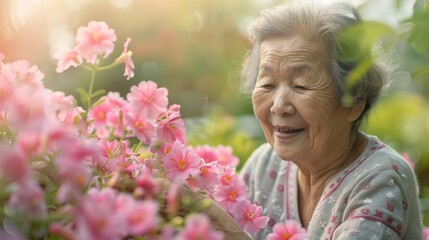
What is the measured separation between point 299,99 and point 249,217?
0.37m

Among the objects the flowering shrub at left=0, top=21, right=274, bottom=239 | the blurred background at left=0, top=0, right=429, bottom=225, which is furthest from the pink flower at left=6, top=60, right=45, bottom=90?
the blurred background at left=0, top=0, right=429, bottom=225

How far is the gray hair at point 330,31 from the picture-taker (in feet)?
6.75

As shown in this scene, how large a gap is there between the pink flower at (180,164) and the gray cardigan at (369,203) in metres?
0.44

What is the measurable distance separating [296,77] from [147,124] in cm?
56

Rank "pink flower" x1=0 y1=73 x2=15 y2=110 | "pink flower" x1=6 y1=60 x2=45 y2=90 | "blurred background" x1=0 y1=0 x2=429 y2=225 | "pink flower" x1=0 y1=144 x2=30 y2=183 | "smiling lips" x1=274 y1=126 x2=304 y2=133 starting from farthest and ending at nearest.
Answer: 1. "blurred background" x1=0 y1=0 x2=429 y2=225
2. "smiling lips" x1=274 y1=126 x2=304 y2=133
3. "pink flower" x1=6 y1=60 x2=45 y2=90
4. "pink flower" x1=0 y1=73 x2=15 y2=110
5. "pink flower" x1=0 y1=144 x2=30 y2=183

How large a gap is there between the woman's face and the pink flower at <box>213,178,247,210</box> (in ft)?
0.72

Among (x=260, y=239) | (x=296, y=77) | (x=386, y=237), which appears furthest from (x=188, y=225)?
(x=260, y=239)

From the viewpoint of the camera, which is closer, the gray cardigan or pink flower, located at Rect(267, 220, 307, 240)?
the gray cardigan

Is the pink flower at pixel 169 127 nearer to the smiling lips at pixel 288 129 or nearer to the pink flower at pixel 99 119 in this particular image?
the pink flower at pixel 99 119

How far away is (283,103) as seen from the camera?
2.05m

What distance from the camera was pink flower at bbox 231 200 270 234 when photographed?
1.90 metres

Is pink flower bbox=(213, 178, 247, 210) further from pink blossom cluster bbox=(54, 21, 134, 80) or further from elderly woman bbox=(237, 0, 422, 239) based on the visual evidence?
pink blossom cluster bbox=(54, 21, 134, 80)

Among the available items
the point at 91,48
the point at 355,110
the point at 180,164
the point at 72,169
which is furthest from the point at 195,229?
the point at 355,110

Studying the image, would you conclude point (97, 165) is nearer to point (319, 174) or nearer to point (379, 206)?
point (379, 206)
